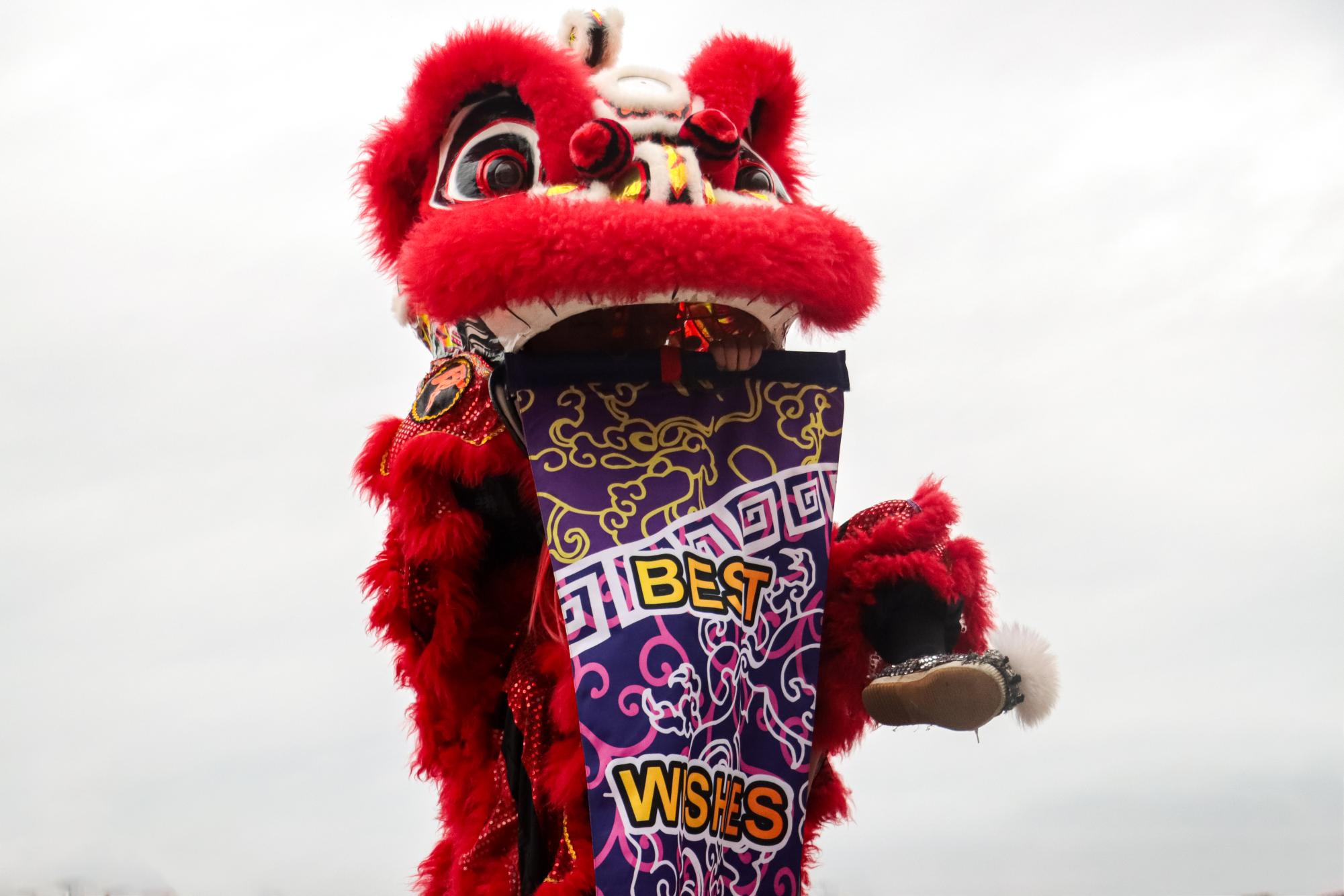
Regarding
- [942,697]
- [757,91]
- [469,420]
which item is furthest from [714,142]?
[942,697]

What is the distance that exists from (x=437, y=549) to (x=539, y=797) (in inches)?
17.5

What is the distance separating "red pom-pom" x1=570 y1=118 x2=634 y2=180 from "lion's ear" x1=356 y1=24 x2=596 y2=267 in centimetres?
7

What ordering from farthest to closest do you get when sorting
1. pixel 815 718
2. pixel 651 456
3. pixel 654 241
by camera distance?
pixel 815 718, pixel 651 456, pixel 654 241

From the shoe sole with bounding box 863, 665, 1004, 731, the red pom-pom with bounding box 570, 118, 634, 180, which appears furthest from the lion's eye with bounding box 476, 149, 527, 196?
Answer: the shoe sole with bounding box 863, 665, 1004, 731

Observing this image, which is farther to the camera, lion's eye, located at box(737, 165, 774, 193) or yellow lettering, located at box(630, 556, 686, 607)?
lion's eye, located at box(737, 165, 774, 193)

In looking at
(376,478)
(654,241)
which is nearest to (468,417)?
(376,478)

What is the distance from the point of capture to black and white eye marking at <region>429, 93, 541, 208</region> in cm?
254

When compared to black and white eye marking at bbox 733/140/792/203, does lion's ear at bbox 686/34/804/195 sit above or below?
above

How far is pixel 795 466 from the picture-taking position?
2.49 meters

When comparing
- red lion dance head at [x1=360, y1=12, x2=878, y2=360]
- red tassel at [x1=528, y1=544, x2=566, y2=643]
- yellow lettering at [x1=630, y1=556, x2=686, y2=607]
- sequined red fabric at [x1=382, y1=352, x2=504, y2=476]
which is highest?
red lion dance head at [x1=360, y1=12, x2=878, y2=360]

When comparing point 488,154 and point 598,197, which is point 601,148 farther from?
point 488,154

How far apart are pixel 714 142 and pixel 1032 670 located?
1018 mm

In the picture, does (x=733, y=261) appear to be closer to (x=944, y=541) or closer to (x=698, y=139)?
(x=698, y=139)

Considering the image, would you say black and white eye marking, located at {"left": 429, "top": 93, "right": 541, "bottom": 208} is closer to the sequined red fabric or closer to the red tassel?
the sequined red fabric
